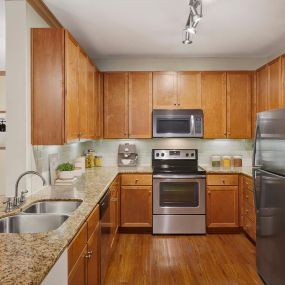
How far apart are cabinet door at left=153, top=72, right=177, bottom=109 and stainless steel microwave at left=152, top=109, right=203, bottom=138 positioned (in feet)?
0.39

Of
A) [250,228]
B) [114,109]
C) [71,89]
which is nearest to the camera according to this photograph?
[71,89]

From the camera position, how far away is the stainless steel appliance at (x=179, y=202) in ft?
13.6

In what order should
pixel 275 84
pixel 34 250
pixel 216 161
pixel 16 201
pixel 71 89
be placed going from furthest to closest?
pixel 216 161, pixel 275 84, pixel 71 89, pixel 16 201, pixel 34 250

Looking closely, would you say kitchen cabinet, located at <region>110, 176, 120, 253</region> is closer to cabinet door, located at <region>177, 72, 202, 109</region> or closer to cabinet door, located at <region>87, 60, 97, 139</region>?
cabinet door, located at <region>87, 60, 97, 139</region>

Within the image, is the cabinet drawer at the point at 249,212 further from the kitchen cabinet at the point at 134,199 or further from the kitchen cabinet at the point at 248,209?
the kitchen cabinet at the point at 134,199

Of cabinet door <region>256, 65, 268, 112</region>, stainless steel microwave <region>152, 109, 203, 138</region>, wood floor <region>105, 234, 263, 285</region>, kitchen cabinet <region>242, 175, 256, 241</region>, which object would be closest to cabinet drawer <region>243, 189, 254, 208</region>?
kitchen cabinet <region>242, 175, 256, 241</region>

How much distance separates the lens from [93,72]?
399 cm

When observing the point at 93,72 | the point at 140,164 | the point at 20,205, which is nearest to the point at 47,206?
the point at 20,205

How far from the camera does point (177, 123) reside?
446cm

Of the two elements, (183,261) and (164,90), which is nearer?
(183,261)

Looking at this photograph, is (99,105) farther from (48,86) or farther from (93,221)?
(93,221)

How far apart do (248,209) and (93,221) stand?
2460mm

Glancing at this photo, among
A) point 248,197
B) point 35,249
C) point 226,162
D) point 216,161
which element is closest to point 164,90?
point 216,161

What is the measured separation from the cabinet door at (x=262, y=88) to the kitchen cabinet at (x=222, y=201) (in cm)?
105
